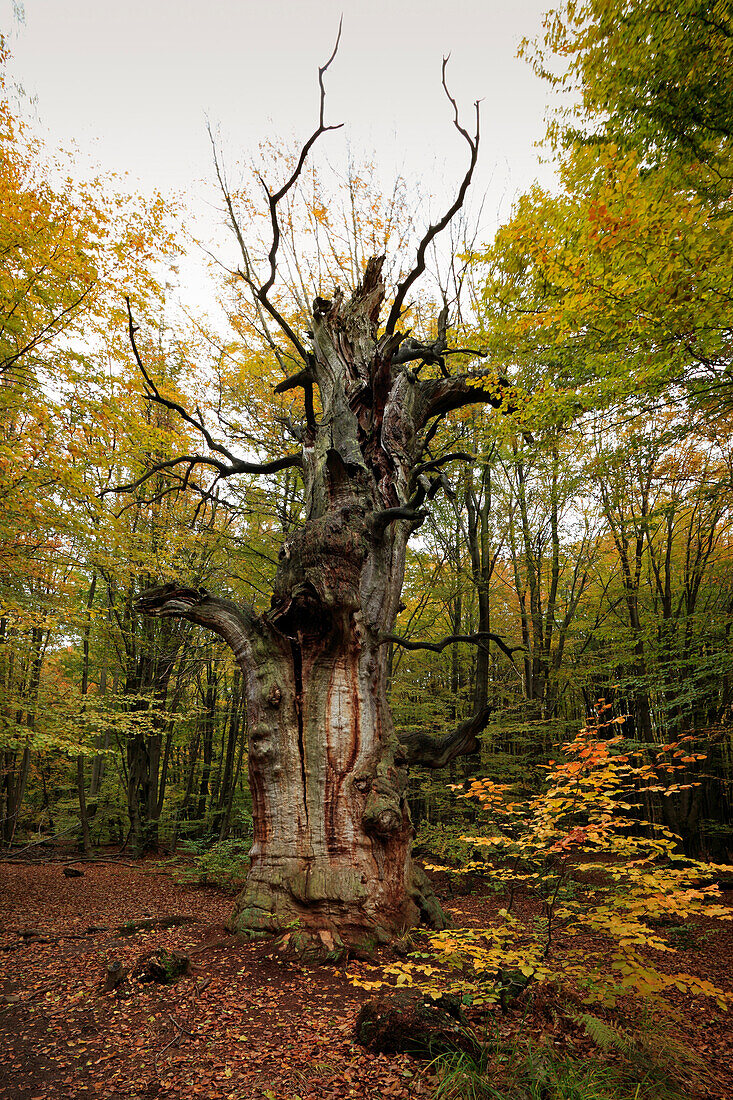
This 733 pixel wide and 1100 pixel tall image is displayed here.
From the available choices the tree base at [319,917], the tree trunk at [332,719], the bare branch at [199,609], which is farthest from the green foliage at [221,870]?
the bare branch at [199,609]

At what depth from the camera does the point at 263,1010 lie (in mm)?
3232

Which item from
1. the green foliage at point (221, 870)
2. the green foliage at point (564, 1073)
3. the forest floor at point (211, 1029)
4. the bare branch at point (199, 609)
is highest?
the bare branch at point (199, 609)

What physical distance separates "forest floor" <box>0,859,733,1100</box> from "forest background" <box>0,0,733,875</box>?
94.6 inches

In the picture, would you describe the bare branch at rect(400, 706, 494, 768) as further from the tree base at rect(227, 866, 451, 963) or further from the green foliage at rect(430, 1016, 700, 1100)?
the green foliage at rect(430, 1016, 700, 1100)

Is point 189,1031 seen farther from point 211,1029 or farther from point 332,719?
point 332,719

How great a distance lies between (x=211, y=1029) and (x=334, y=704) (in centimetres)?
221

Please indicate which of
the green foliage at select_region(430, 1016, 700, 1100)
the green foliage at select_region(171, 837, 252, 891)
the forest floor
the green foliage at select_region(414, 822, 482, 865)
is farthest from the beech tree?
the green foliage at select_region(171, 837, 252, 891)

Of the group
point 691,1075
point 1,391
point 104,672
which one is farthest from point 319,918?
point 104,672

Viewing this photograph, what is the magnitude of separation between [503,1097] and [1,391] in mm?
7815

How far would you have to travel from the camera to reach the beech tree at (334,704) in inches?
163

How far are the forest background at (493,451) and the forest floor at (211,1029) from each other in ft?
7.88

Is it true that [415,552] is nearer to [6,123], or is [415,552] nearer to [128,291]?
[128,291]

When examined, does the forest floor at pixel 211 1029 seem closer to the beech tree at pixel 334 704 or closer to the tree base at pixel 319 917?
the tree base at pixel 319 917

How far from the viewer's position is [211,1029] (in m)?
3.06
